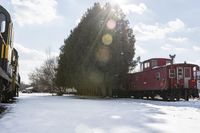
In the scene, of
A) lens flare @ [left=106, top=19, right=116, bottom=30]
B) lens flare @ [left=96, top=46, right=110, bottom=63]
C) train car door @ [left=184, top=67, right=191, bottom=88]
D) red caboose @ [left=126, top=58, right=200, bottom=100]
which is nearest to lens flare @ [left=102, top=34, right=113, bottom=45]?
lens flare @ [left=96, top=46, right=110, bottom=63]

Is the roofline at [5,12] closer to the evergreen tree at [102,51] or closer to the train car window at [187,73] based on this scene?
the evergreen tree at [102,51]

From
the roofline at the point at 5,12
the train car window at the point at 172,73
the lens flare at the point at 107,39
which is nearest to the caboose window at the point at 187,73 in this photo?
the train car window at the point at 172,73

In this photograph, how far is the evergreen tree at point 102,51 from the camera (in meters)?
27.9

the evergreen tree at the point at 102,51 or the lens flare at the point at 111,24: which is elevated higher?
the lens flare at the point at 111,24

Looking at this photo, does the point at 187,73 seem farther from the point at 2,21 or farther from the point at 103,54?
the point at 2,21

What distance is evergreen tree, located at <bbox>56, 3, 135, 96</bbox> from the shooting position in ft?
91.5

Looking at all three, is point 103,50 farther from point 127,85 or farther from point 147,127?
point 147,127

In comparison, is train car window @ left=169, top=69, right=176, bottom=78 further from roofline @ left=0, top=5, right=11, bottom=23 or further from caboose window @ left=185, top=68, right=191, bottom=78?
roofline @ left=0, top=5, right=11, bottom=23

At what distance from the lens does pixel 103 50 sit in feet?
91.6

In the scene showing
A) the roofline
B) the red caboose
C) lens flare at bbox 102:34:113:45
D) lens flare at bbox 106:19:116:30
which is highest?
lens flare at bbox 106:19:116:30

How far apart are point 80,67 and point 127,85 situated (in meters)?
7.11

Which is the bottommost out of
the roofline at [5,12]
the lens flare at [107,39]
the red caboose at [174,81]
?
the red caboose at [174,81]

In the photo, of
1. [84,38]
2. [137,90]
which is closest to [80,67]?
[84,38]

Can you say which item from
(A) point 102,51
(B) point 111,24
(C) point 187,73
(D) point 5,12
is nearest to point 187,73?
(C) point 187,73
